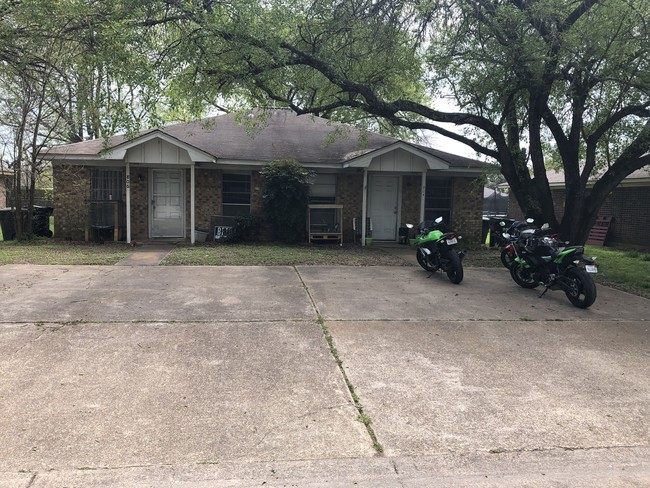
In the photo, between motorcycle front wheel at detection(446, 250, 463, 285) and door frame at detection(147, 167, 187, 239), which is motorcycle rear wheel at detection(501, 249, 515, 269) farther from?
door frame at detection(147, 167, 187, 239)

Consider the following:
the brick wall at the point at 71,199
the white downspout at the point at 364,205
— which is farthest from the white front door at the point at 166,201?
the white downspout at the point at 364,205

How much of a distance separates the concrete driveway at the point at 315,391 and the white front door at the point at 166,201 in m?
7.29

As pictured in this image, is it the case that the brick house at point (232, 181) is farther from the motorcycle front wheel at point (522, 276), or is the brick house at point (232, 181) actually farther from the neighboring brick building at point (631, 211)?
the neighboring brick building at point (631, 211)

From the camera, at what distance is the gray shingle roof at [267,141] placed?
45.1 feet

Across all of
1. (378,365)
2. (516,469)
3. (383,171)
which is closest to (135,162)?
(383,171)

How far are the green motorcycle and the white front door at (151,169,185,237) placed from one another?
791 centimetres

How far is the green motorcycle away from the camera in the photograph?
8.74 metres

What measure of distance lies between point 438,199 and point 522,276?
7.29 metres

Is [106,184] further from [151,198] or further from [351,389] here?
[351,389]

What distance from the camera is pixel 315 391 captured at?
3.98 metres

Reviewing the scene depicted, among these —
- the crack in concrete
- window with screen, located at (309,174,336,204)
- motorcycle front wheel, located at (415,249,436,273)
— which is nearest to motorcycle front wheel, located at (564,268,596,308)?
motorcycle front wheel, located at (415,249,436,273)

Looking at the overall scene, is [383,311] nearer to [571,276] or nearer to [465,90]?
[571,276]

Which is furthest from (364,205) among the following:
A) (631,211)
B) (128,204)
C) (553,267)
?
(631,211)

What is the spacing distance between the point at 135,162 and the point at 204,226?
265 cm
